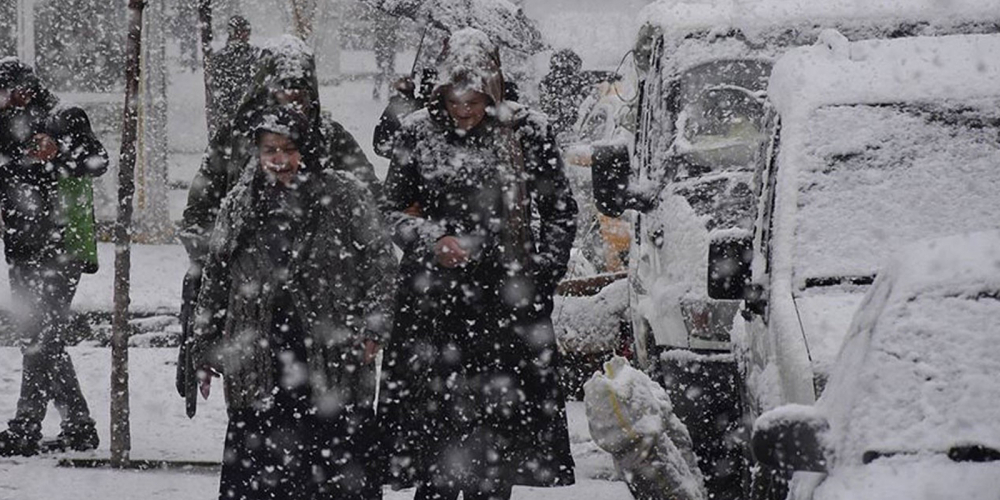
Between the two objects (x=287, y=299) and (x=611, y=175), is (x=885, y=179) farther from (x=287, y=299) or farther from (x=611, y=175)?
(x=611, y=175)

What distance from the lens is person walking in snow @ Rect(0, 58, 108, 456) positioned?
26.1ft

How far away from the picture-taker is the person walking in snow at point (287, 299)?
5.70 metres

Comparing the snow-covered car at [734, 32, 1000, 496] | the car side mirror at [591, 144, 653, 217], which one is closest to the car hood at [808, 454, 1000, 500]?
the snow-covered car at [734, 32, 1000, 496]

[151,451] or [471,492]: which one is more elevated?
[471,492]

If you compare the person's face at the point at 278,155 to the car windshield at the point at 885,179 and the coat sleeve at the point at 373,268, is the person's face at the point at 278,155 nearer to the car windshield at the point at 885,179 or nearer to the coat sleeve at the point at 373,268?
the coat sleeve at the point at 373,268

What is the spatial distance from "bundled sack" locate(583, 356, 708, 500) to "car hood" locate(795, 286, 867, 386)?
1419 mm

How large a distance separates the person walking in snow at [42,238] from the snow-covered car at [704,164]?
8.59 ft

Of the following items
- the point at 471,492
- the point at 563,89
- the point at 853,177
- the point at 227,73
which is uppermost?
the point at 853,177

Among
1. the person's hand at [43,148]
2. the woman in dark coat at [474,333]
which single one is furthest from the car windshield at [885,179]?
the person's hand at [43,148]

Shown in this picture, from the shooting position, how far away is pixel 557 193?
238 inches

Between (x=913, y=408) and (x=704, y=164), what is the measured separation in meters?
4.54

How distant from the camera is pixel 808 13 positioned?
8.11 metres

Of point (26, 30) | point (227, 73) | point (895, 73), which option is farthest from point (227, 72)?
point (26, 30)

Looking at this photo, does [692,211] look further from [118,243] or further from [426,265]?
[118,243]
